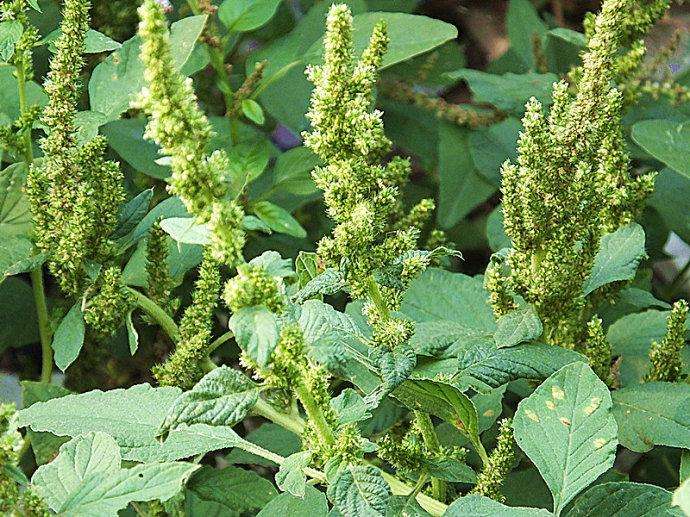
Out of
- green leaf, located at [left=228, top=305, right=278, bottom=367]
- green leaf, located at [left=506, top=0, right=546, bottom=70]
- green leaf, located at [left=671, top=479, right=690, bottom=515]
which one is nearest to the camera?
green leaf, located at [left=671, top=479, right=690, bottom=515]

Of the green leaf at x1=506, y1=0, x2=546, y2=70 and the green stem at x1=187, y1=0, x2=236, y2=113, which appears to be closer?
the green stem at x1=187, y1=0, x2=236, y2=113

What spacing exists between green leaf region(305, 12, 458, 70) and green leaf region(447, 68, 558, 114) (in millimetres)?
133

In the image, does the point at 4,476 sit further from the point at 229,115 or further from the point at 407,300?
the point at 229,115

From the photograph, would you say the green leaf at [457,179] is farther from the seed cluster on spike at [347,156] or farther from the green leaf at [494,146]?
the seed cluster on spike at [347,156]

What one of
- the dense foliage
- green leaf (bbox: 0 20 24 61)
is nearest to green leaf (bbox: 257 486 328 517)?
the dense foliage

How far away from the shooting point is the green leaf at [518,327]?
0.98 m

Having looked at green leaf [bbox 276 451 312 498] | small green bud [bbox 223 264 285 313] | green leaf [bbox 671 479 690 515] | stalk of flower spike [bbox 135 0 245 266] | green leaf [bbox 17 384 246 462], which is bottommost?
Result: green leaf [bbox 17 384 246 462]

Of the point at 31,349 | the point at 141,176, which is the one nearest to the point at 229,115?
the point at 141,176

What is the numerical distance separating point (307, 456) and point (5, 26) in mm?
575

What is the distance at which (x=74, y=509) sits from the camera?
76cm

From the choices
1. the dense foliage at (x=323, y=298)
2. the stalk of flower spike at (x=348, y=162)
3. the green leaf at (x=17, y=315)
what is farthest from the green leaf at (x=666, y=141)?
the green leaf at (x=17, y=315)

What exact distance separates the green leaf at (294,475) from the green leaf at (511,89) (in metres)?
0.81

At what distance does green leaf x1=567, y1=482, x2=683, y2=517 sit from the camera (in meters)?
0.89

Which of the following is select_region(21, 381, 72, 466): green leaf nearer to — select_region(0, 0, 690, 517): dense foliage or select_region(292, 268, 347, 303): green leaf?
select_region(0, 0, 690, 517): dense foliage
